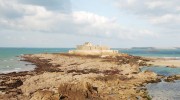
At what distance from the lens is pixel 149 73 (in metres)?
50.9

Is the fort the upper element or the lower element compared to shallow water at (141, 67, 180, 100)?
upper

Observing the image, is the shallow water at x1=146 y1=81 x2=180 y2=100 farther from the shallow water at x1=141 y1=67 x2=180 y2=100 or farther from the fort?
the fort

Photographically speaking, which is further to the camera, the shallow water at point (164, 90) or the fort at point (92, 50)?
the fort at point (92, 50)

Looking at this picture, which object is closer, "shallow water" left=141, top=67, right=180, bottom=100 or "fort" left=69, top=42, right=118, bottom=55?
"shallow water" left=141, top=67, right=180, bottom=100

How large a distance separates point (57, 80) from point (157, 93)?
13903mm

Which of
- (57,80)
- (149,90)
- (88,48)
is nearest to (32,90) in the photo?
(57,80)

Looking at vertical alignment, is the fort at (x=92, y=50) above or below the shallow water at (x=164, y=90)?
above

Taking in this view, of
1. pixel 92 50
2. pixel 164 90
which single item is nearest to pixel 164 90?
pixel 164 90

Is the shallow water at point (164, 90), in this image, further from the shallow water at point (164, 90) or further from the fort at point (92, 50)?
the fort at point (92, 50)

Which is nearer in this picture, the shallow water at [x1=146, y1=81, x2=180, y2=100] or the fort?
the shallow water at [x1=146, y1=81, x2=180, y2=100]

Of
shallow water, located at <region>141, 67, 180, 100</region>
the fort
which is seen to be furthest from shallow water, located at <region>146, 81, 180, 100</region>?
the fort

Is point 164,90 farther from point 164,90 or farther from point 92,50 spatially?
point 92,50

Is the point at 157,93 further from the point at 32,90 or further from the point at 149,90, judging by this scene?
the point at 32,90

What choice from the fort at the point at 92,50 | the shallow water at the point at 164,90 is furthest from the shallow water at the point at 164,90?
the fort at the point at 92,50
